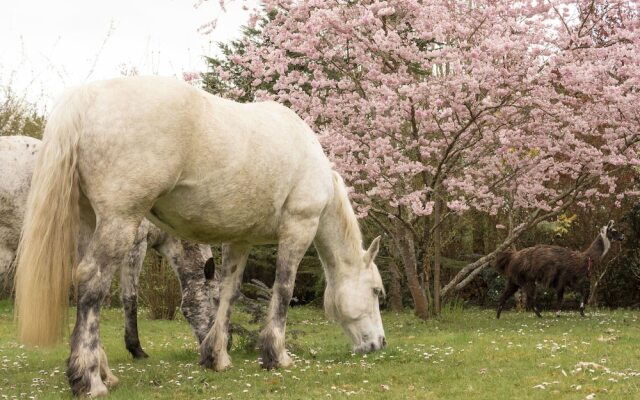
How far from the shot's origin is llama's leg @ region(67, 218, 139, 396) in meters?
5.70

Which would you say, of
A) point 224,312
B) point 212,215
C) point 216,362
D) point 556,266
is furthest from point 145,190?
point 556,266

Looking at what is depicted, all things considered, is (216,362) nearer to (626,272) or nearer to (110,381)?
(110,381)

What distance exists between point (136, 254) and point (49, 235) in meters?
2.87

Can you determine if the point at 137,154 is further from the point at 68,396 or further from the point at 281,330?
the point at 281,330

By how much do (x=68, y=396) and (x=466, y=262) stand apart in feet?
42.3

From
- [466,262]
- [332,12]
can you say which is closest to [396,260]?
[466,262]

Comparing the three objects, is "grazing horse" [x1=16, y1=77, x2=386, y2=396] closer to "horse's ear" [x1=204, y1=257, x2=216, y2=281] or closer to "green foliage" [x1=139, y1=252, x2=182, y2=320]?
"horse's ear" [x1=204, y1=257, x2=216, y2=281]

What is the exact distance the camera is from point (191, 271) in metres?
8.81

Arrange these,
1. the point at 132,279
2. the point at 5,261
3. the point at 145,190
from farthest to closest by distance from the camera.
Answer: the point at 132,279 → the point at 5,261 → the point at 145,190

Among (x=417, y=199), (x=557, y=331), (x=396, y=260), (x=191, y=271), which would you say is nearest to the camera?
(x=191, y=271)

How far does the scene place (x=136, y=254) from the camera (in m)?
8.68

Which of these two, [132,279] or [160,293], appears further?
[160,293]

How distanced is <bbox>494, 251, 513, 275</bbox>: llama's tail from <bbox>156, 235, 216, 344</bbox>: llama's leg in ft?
24.1

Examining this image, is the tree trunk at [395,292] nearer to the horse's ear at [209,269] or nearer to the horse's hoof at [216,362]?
the horse's ear at [209,269]
